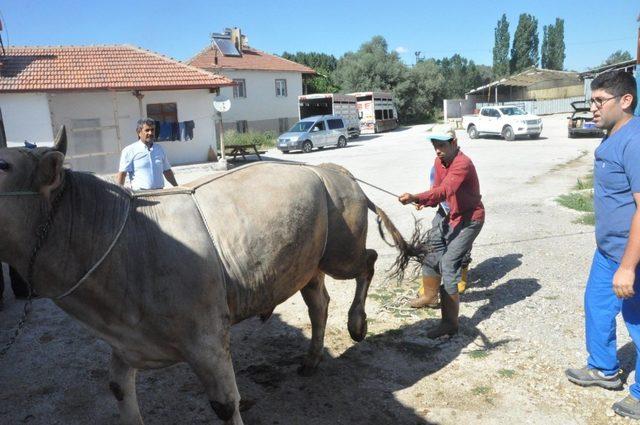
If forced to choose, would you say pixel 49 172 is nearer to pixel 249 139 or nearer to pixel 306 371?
pixel 306 371

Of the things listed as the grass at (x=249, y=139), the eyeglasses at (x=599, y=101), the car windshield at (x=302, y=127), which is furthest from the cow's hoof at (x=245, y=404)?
the grass at (x=249, y=139)

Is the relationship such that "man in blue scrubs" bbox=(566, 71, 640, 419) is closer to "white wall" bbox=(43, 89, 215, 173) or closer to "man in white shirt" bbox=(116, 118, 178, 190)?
"man in white shirt" bbox=(116, 118, 178, 190)

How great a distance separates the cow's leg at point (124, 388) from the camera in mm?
2883

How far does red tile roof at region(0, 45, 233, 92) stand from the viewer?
61.4ft

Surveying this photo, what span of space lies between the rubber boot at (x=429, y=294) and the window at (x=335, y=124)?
2226 cm

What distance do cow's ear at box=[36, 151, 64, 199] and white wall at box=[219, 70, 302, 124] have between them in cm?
3277

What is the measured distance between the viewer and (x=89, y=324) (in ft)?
7.86

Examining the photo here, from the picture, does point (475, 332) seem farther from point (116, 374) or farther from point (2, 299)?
point (2, 299)

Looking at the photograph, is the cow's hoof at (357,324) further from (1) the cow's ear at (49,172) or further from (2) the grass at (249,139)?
(2) the grass at (249,139)

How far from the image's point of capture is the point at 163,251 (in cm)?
241

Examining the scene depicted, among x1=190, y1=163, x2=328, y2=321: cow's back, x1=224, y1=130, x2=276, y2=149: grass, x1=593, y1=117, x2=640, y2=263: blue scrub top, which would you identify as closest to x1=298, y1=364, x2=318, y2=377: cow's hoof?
x1=190, y1=163, x2=328, y2=321: cow's back

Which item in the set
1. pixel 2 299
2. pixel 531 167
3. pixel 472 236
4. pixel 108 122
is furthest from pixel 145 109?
pixel 472 236

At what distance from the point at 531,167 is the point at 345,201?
13470 millimetres

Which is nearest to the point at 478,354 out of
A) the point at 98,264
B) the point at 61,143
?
the point at 98,264
